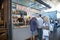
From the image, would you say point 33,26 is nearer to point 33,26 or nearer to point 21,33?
point 33,26

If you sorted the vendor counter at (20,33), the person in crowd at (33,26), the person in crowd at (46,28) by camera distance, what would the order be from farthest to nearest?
the person in crowd at (46,28), the person in crowd at (33,26), the vendor counter at (20,33)

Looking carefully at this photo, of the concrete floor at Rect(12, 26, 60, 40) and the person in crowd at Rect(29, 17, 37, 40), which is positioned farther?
the person in crowd at Rect(29, 17, 37, 40)

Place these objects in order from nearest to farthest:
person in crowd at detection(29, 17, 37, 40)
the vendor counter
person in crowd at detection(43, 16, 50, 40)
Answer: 1. the vendor counter
2. person in crowd at detection(29, 17, 37, 40)
3. person in crowd at detection(43, 16, 50, 40)

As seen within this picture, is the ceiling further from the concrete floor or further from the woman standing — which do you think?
the concrete floor

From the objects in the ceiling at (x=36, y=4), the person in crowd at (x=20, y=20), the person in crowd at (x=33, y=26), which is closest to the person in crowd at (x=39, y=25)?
the person in crowd at (x=33, y=26)

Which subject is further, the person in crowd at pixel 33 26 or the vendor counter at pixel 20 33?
the person in crowd at pixel 33 26

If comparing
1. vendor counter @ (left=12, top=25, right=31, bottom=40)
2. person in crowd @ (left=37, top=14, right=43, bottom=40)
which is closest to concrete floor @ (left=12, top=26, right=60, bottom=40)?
vendor counter @ (left=12, top=25, right=31, bottom=40)

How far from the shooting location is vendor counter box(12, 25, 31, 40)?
2061mm

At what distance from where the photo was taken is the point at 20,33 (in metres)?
2.08

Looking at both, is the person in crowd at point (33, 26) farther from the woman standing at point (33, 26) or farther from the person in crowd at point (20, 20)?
the person in crowd at point (20, 20)

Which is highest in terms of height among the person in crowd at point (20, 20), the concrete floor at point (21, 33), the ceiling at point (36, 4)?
the ceiling at point (36, 4)

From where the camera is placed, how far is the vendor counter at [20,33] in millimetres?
2061

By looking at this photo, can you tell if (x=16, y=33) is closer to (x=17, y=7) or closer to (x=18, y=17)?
(x=18, y=17)

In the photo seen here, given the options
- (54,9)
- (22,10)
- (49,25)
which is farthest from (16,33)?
(54,9)
